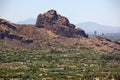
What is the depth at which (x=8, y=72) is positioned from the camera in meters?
193

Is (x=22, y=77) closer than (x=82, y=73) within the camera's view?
Yes

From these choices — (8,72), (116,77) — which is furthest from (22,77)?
(116,77)

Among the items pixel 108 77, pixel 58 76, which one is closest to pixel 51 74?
→ pixel 58 76

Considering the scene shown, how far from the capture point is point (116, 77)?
554ft

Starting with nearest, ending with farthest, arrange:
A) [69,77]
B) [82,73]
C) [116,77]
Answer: [116,77] → [69,77] → [82,73]

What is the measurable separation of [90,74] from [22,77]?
38.0 m

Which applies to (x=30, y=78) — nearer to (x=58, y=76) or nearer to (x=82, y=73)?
(x=58, y=76)

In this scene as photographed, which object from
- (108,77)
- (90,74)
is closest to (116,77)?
(108,77)

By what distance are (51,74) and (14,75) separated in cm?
2042

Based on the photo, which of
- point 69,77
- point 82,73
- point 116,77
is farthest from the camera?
point 82,73

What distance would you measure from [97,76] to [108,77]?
10.1 metres

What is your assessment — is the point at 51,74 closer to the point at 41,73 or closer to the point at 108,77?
the point at 41,73

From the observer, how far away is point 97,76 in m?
182

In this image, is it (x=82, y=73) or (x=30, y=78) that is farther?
(x=82, y=73)
